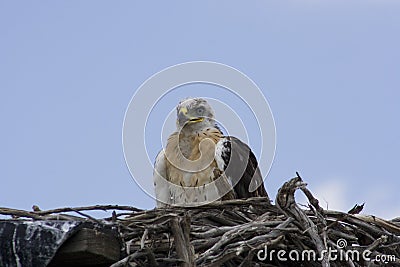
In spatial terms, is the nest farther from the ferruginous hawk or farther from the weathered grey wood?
the ferruginous hawk

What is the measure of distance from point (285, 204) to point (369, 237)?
1095 mm

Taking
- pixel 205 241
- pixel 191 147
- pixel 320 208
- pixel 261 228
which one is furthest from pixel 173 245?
pixel 191 147

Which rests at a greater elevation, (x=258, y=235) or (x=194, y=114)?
(x=194, y=114)

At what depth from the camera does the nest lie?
4625 mm

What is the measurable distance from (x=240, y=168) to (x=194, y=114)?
84cm

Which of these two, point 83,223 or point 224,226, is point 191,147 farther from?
point 83,223

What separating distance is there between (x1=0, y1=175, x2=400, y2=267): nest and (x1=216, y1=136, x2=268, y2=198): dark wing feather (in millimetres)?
1438

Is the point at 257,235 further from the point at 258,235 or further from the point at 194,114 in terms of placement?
the point at 194,114

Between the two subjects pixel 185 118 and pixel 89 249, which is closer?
pixel 89 249

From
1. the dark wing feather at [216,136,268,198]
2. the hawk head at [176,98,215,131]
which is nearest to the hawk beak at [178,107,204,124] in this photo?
the hawk head at [176,98,215,131]

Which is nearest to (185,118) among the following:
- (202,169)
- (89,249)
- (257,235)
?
(202,169)

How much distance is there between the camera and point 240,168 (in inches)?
289

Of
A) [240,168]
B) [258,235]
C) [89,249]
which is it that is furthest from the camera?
[240,168]

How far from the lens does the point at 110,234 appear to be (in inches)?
180
